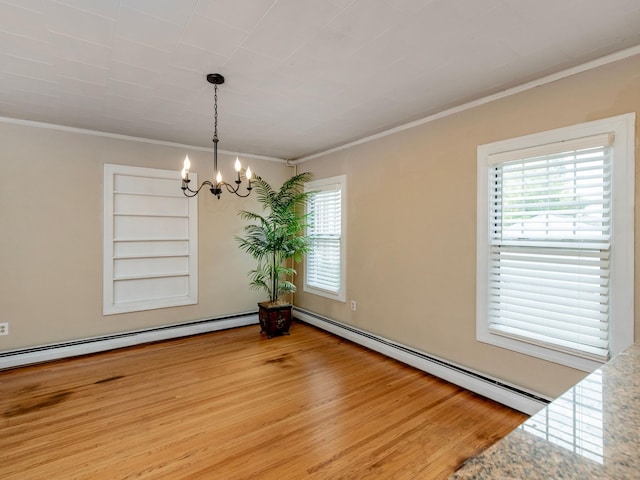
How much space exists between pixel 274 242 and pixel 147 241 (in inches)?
62.1

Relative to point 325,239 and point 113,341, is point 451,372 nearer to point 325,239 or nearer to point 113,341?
point 325,239

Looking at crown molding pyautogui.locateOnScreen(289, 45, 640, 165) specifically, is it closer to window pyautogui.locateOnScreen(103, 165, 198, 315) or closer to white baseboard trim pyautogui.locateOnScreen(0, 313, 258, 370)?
window pyautogui.locateOnScreen(103, 165, 198, 315)

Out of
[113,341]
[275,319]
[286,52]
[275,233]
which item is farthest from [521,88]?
[113,341]

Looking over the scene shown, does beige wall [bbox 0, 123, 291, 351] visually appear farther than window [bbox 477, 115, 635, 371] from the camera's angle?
Yes

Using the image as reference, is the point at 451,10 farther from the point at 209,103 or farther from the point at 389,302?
the point at 389,302

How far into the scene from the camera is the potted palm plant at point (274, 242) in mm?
4367

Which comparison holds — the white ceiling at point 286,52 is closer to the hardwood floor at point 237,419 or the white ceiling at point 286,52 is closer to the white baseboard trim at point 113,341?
the white baseboard trim at point 113,341

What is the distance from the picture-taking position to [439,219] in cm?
309

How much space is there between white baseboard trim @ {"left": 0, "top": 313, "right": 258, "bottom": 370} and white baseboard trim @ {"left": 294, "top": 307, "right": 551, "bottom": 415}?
1.50 metres

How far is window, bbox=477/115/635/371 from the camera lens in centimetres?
206

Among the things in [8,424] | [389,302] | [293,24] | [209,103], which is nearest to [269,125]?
[209,103]

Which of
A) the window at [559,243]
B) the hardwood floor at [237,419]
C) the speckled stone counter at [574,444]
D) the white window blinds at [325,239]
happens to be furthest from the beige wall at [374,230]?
the speckled stone counter at [574,444]

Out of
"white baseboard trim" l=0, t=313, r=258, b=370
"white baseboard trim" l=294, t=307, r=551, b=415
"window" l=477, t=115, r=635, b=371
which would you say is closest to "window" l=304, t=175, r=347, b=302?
"white baseboard trim" l=294, t=307, r=551, b=415

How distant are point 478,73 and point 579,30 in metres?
A: 0.59
